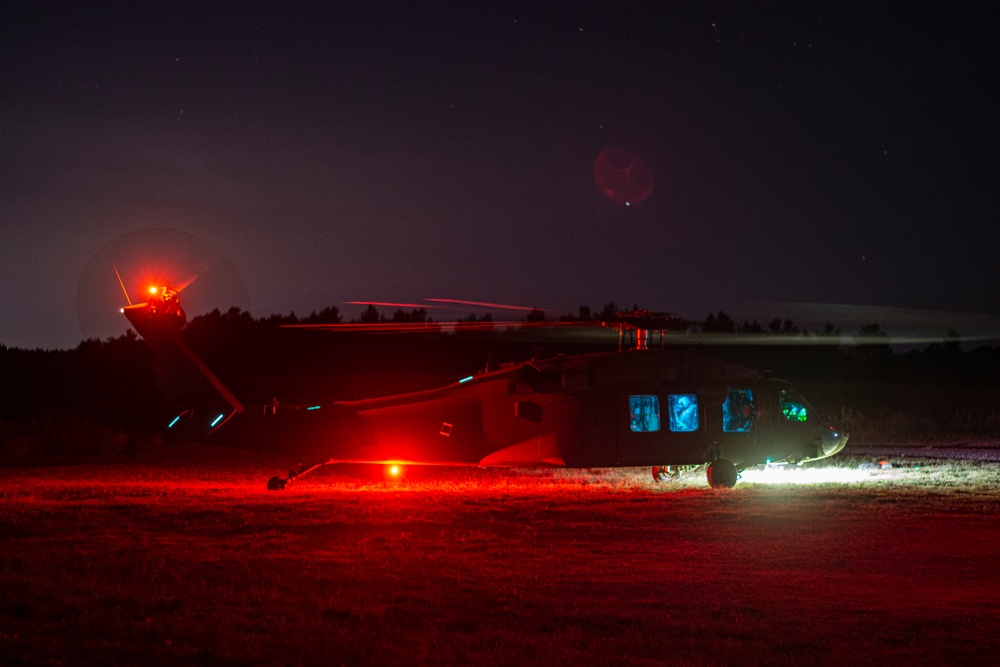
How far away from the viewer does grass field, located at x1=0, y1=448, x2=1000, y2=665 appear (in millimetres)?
6820

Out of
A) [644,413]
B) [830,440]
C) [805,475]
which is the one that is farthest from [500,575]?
[805,475]

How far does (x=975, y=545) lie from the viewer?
10906 millimetres

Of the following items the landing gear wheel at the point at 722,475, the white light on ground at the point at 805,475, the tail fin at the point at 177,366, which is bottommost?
the white light on ground at the point at 805,475

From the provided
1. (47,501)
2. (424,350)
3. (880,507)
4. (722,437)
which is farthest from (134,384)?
(880,507)

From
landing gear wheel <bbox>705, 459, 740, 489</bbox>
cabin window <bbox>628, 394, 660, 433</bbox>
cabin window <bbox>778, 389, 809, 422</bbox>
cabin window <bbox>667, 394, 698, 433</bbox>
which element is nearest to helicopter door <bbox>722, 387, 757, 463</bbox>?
landing gear wheel <bbox>705, 459, 740, 489</bbox>

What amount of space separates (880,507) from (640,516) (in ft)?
12.2

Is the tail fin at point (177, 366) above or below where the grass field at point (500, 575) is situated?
above

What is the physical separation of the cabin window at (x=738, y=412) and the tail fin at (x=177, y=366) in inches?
360

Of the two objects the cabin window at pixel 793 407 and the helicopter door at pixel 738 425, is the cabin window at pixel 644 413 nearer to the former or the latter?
the helicopter door at pixel 738 425

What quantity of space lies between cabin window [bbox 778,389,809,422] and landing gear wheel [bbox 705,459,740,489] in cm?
191

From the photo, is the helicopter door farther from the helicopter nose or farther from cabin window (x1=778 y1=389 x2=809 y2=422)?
the helicopter nose

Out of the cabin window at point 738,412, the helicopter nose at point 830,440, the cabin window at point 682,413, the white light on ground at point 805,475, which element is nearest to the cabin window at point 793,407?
the helicopter nose at point 830,440

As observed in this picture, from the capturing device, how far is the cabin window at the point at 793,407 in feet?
57.9

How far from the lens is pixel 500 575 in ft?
30.5
